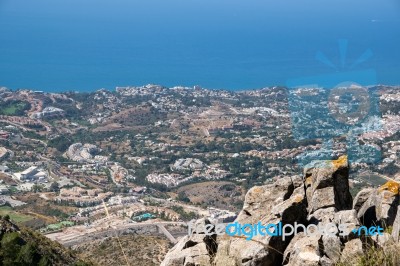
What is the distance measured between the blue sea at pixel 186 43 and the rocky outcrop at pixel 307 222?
131 ft

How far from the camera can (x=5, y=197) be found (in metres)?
33.0

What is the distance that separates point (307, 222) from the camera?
12.4 ft

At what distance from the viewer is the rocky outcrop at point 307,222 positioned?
311 cm

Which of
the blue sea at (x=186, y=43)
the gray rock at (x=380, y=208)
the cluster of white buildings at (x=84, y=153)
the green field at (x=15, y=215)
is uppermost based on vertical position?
the blue sea at (x=186, y=43)

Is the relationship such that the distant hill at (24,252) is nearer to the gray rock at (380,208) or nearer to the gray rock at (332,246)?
the gray rock at (380,208)

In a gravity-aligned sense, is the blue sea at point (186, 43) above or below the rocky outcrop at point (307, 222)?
above

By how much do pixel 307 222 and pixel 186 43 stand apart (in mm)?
110786

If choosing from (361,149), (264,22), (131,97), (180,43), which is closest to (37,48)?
(180,43)

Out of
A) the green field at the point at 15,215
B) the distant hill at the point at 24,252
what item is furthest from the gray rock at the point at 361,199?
the green field at the point at 15,215

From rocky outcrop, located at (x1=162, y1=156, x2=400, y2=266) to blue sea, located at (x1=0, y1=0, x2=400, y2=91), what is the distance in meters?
39.9

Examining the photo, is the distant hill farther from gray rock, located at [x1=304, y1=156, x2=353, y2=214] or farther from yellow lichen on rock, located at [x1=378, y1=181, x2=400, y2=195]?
yellow lichen on rock, located at [x1=378, y1=181, x2=400, y2=195]

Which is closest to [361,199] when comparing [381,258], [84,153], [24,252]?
[381,258]

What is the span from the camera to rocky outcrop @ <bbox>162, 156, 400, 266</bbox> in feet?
10.2

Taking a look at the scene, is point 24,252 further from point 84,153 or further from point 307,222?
point 84,153
